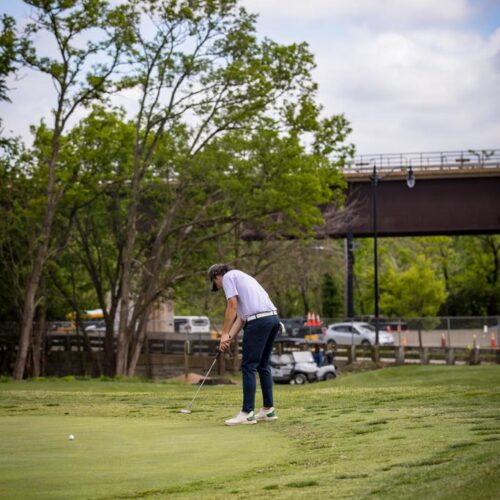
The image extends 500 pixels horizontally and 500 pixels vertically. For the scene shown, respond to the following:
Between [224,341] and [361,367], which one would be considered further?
[361,367]

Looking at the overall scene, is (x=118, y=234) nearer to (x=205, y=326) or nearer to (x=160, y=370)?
(x=160, y=370)

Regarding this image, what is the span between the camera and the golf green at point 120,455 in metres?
7.15

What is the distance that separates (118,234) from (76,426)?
36020mm

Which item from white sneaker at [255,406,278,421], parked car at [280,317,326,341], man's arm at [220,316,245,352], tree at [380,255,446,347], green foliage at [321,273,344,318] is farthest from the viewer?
green foliage at [321,273,344,318]

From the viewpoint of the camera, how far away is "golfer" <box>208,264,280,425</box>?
11.6m

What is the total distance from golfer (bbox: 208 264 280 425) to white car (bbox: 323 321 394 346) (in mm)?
44212

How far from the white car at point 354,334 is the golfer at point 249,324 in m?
44.2

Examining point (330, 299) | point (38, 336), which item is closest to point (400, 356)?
point (38, 336)

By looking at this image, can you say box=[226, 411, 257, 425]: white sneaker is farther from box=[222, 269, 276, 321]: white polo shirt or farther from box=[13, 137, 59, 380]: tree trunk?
box=[13, 137, 59, 380]: tree trunk

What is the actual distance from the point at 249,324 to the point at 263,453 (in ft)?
9.97

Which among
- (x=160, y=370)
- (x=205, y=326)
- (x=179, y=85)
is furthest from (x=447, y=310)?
(x=179, y=85)

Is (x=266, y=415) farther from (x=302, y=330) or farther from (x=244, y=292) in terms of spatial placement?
(x=302, y=330)

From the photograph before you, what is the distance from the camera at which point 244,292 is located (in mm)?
11641

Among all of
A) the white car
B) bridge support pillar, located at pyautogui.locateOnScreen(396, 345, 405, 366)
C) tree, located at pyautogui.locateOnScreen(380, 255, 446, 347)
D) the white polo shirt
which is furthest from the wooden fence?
the white polo shirt
